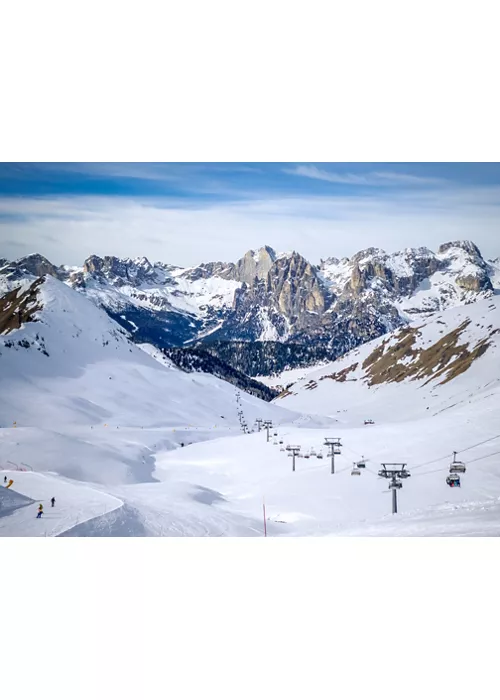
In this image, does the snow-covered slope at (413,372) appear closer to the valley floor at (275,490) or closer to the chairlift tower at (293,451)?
the chairlift tower at (293,451)

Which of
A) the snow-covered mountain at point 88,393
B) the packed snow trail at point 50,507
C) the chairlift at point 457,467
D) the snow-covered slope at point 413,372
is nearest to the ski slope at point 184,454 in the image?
the packed snow trail at point 50,507

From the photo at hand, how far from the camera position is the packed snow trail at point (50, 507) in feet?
98.6

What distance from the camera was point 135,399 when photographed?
79.1 metres

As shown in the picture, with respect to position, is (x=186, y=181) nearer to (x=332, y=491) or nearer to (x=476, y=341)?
(x=332, y=491)

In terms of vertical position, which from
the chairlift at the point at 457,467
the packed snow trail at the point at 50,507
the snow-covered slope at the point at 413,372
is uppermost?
the chairlift at the point at 457,467

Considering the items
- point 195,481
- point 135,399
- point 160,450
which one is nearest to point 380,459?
point 195,481

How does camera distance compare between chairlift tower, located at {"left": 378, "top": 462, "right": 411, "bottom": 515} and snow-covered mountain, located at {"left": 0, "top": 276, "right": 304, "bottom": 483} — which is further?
snow-covered mountain, located at {"left": 0, "top": 276, "right": 304, "bottom": 483}

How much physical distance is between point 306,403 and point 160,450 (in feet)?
258

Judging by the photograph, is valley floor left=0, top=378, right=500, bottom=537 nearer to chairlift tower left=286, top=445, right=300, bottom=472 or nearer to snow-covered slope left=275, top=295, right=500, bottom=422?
chairlift tower left=286, top=445, right=300, bottom=472

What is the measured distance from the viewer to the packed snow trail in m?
30.1

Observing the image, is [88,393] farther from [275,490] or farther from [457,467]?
[457,467]

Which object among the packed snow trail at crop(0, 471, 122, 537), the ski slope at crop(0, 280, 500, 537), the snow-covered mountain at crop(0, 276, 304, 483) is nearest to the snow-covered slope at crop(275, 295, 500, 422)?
the ski slope at crop(0, 280, 500, 537)

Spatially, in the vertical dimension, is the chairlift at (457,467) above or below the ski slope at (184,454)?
above

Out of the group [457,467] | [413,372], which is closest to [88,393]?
[457,467]
